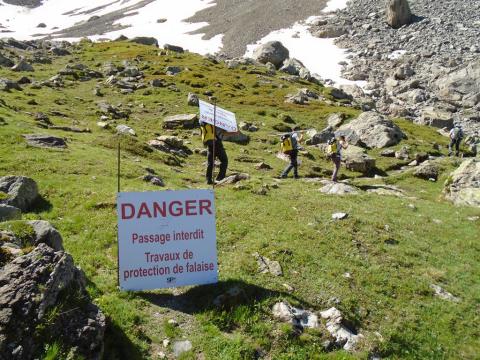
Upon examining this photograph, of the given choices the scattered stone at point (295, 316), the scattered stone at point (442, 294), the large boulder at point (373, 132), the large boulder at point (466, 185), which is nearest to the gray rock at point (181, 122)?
the large boulder at point (373, 132)

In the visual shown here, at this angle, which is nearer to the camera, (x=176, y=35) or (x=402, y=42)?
(x=402, y=42)

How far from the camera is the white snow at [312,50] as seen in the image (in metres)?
99.9

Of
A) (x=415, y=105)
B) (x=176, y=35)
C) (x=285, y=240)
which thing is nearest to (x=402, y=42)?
(x=415, y=105)

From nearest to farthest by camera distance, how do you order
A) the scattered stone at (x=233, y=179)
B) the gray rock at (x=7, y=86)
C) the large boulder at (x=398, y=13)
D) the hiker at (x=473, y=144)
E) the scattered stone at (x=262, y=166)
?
the scattered stone at (x=233, y=179)
the scattered stone at (x=262, y=166)
the hiker at (x=473, y=144)
the gray rock at (x=7, y=86)
the large boulder at (x=398, y=13)

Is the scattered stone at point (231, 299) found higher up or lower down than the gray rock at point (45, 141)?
higher up

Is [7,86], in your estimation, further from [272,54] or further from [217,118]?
[272,54]

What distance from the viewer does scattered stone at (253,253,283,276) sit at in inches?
448

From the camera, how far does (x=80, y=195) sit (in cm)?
1614

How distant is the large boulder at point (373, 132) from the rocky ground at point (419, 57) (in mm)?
21429

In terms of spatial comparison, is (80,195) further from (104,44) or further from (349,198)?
(104,44)

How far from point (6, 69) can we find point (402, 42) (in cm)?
8869

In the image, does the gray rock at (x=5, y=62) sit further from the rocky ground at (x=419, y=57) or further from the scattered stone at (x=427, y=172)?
the scattered stone at (x=427, y=172)

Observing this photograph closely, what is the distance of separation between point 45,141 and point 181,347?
19.3m

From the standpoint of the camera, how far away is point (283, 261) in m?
12.1
